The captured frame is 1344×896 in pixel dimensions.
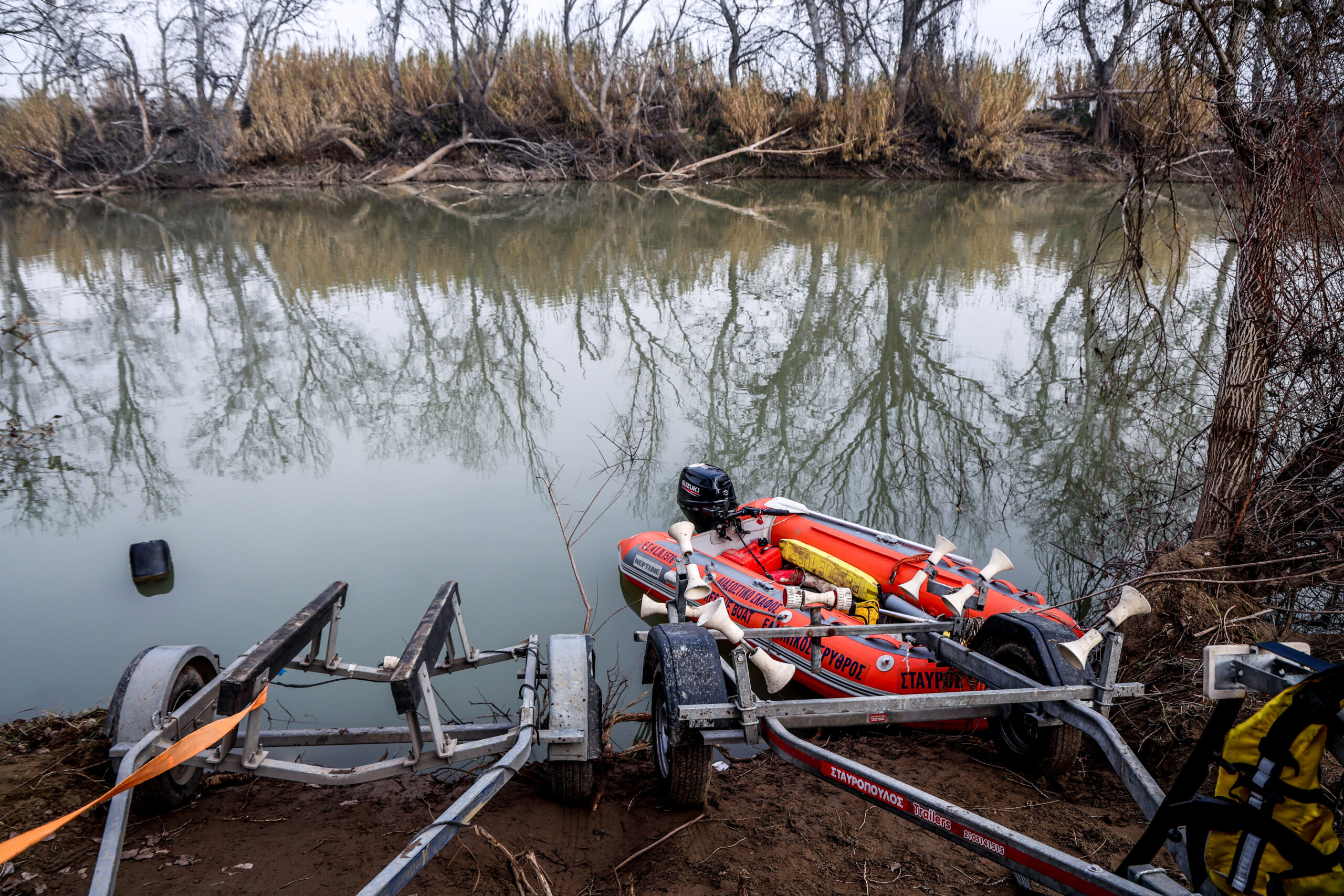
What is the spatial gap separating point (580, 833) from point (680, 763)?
1.84 ft

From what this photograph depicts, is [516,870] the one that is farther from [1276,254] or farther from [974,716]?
[1276,254]

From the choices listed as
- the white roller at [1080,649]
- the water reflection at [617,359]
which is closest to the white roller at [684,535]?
the white roller at [1080,649]

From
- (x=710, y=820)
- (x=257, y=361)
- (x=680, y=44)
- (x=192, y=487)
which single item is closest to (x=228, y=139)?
(x=680, y=44)

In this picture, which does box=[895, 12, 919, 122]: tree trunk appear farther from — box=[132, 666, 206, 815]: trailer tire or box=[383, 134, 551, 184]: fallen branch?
box=[132, 666, 206, 815]: trailer tire

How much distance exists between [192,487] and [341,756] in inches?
186

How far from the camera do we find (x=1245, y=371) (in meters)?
4.57

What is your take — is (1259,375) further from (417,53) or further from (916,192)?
(417,53)

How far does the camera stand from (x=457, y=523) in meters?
7.23

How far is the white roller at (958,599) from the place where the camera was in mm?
4508

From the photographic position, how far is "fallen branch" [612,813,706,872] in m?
3.07

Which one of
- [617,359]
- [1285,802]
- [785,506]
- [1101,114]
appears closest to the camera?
[1285,802]

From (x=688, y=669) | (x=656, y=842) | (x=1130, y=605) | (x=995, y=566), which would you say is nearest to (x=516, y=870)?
(x=656, y=842)

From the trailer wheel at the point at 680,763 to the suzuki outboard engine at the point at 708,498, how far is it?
2964mm

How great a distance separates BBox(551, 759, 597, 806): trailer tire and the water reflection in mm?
4264
